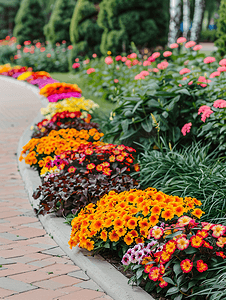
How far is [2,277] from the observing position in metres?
2.39

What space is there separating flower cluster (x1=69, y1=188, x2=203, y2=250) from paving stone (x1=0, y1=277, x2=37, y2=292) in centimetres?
45

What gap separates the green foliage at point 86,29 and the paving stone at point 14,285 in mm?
11352

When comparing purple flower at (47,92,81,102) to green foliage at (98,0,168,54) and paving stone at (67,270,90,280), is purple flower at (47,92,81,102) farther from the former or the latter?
paving stone at (67,270,90,280)

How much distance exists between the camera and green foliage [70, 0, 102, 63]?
12.5 meters

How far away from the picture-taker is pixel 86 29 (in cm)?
1248

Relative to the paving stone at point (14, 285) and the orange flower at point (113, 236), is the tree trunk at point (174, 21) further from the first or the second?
the paving stone at point (14, 285)

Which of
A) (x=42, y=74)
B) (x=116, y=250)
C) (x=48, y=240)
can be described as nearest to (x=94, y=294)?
(x=116, y=250)

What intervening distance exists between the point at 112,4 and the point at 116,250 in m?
8.65

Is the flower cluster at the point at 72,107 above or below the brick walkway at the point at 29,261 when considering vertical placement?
above

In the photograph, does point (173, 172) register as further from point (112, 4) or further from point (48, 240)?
point (112, 4)

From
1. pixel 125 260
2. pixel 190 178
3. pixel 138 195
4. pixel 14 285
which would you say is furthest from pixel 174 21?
pixel 14 285

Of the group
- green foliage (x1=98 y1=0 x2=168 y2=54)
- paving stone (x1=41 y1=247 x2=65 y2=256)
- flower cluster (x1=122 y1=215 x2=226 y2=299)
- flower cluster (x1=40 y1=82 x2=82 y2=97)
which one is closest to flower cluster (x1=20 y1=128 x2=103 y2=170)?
paving stone (x1=41 y1=247 x2=65 y2=256)

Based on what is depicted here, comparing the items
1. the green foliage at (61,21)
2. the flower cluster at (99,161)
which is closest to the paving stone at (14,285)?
the flower cluster at (99,161)

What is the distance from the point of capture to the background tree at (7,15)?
31.0m
